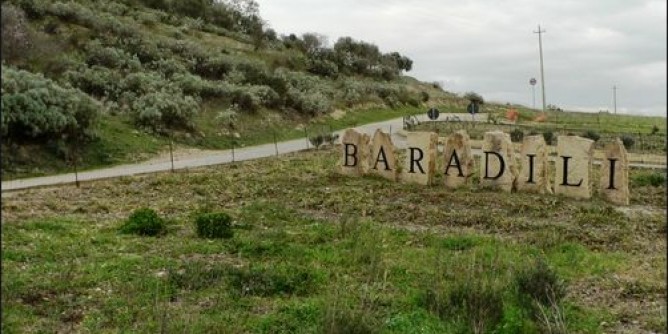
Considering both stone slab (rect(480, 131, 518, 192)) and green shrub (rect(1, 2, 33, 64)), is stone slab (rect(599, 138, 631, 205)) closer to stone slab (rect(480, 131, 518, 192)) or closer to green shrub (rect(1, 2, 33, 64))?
stone slab (rect(480, 131, 518, 192))

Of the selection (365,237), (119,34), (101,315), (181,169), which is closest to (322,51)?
(119,34)

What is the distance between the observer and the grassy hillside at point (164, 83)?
846 inches

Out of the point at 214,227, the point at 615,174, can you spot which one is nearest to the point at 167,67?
the point at 615,174

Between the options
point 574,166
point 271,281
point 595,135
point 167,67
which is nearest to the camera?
point 271,281

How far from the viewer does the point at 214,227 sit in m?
11.7

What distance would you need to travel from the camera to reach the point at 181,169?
853 inches

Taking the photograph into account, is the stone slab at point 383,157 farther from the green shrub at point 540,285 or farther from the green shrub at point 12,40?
the green shrub at point 12,40

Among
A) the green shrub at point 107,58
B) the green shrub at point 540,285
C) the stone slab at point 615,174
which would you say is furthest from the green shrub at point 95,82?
the green shrub at point 540,285

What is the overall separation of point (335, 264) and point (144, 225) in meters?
3.75

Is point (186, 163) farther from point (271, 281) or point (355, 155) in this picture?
point (271, 281)

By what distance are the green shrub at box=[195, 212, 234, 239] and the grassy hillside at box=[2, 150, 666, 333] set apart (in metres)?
0.26

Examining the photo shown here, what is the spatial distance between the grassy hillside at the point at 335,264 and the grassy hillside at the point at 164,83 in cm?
168

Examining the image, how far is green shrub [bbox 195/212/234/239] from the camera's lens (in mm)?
11688


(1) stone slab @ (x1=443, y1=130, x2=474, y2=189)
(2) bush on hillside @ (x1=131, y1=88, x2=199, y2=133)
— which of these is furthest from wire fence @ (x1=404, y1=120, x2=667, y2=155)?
(2) bush on hillside @ (x1=131, y1=88, x2=199, y2=133)
